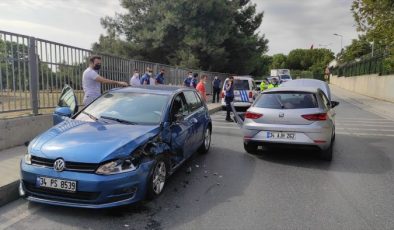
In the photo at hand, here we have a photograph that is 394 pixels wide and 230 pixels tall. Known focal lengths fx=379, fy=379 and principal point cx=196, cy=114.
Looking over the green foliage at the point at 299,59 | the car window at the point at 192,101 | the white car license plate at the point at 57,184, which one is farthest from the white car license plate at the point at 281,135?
the green foliage at the point at 299,59

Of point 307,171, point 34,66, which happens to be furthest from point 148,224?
point 34,66

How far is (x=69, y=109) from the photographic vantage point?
636 cm

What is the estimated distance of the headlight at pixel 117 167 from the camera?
4289 mm

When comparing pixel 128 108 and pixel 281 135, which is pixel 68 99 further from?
pixel 281 135

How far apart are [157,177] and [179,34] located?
2903cm

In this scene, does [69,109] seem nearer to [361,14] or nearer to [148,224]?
[148,224]

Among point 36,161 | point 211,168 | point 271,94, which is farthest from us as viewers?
point 271,94

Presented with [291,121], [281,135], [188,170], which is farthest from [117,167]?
[291,121]

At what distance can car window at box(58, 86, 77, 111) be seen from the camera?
6793 millimetres

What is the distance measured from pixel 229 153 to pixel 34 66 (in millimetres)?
4633

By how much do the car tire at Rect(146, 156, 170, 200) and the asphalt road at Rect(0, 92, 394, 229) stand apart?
5.3 inches

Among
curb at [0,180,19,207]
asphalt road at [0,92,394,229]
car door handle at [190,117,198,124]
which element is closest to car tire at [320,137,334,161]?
asphalt road at [0,92,394,229]

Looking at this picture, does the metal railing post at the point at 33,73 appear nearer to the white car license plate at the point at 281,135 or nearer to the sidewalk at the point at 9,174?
the sidewalk at the point at 9,174

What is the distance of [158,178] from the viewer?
16.5 feet
